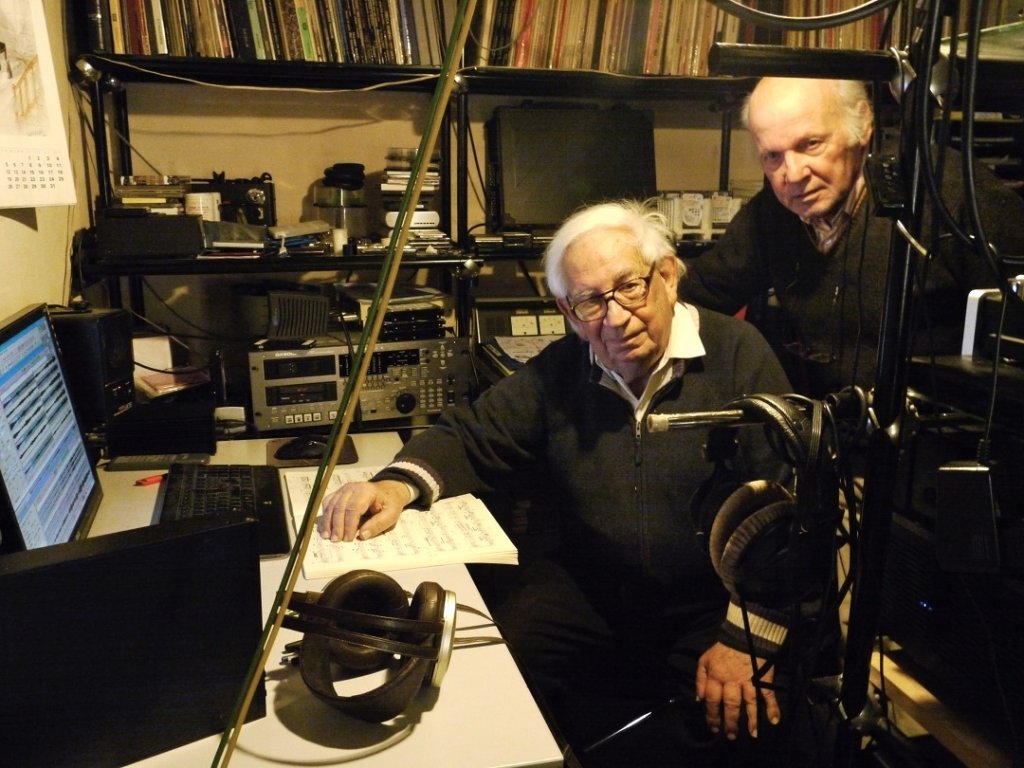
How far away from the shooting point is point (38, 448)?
1158mm

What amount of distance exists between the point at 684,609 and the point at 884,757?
470 millimetres

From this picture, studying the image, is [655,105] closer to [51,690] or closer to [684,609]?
[684,609]

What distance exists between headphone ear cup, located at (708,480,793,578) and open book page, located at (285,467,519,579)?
1.39 feet

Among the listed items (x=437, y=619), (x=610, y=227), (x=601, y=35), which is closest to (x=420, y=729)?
(x=437, y=619)

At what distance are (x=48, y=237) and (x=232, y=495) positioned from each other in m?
0.76

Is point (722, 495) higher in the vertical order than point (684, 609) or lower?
higher

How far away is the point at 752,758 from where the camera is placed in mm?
1564

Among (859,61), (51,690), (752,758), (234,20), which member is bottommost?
(752,758)

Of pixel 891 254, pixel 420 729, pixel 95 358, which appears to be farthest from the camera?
pixel 95 358

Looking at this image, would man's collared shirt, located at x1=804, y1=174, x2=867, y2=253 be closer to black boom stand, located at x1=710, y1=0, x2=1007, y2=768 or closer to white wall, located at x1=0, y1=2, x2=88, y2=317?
black boom stand, located at x1=710, y1=0, x2=1007, y2=768

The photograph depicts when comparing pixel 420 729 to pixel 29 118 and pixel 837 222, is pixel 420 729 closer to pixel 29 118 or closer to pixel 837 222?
pixel 29 118

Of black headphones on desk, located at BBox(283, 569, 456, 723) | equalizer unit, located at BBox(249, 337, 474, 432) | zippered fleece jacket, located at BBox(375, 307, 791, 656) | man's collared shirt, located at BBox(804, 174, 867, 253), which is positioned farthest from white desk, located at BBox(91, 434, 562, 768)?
man's collared shirt, located at BBox(804, 174, 867, 253)

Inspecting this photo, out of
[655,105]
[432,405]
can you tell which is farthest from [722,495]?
[655,105]

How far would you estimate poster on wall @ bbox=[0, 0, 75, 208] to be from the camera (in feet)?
4.79
